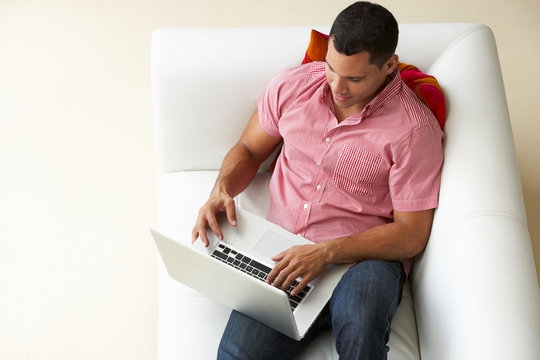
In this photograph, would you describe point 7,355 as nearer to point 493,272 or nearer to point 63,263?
point 63,263

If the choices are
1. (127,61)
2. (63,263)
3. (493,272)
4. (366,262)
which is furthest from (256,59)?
(127,61)

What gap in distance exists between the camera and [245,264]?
62.9 inches

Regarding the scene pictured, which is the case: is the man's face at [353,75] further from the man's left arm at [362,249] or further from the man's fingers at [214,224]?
the man's fingers at [214,224]

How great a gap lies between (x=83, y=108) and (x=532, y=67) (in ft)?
6.37

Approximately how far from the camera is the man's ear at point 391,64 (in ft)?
4.86

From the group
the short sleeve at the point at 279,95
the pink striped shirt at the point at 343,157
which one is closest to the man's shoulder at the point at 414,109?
the pink striped shirt at the point at 343,157

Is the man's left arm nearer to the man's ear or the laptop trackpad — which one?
the laptop trackpad

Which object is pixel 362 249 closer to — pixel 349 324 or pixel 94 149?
pixel 349 324

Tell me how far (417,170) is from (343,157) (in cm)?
19

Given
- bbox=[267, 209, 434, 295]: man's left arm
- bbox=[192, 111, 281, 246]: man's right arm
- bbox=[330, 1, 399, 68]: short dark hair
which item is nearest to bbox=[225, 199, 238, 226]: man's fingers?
bbox=[192, 111, 281, 246]: man's right arm

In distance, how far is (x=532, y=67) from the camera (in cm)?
274

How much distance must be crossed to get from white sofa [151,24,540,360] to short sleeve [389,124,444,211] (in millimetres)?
37

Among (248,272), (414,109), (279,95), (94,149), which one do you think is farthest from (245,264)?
(94,149)

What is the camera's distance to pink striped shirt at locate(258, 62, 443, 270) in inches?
60.9
